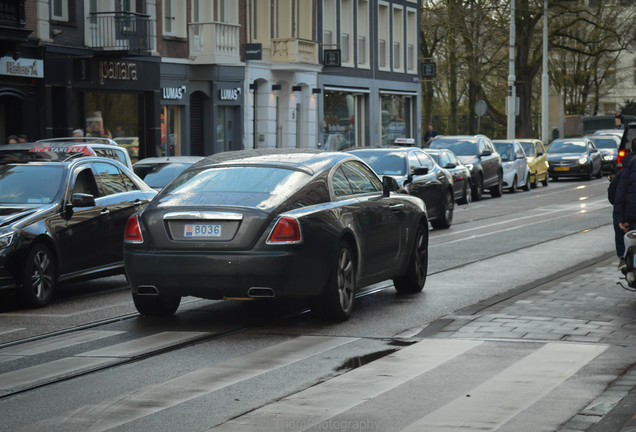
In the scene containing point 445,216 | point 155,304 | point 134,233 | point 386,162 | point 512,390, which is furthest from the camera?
point 445,216

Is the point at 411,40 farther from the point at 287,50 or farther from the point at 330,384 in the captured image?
the point at 330,384

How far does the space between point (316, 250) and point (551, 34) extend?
5303cm

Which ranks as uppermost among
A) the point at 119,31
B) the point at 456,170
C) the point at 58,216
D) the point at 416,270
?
the point at 119,31

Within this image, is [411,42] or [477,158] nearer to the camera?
[477,158]

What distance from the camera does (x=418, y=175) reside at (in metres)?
23.6

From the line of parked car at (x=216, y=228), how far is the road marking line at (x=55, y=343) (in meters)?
0.52

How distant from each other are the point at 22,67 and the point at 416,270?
1905 cm

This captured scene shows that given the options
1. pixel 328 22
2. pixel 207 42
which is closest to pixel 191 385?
pixel 207 42

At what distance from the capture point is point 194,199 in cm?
1103

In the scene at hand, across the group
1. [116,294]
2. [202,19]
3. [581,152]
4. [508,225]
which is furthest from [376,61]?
[116,294]

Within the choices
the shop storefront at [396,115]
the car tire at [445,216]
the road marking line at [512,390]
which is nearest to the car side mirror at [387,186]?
the road marking line at [512,390]

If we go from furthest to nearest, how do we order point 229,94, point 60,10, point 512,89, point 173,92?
point 512,89
point 229,94
point 173,92
point 60,10

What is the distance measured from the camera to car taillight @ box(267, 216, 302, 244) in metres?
10.6

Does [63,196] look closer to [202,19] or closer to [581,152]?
[202,19]
